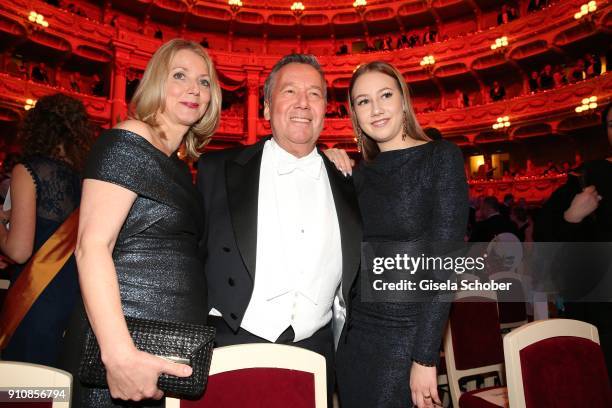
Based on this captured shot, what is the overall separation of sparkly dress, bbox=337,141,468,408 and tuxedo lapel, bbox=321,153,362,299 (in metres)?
0.08

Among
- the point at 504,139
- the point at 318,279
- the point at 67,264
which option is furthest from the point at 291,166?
the point at 504,139

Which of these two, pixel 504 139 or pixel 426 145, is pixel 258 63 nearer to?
pixel 504 139

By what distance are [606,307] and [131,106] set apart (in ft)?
9.96

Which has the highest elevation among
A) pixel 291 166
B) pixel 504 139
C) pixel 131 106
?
pixel 504 139

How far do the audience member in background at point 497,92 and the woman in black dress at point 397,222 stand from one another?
60.6 feet

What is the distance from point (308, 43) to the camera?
23.1m

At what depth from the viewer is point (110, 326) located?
1.26m

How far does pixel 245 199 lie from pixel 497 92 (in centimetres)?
1921

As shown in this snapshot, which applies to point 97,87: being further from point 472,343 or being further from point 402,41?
point 472,343

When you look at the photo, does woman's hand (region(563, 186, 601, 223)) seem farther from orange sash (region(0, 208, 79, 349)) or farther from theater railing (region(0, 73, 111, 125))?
theater railing (region(0, 73, 111, 125))

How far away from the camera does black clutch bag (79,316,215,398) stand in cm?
128

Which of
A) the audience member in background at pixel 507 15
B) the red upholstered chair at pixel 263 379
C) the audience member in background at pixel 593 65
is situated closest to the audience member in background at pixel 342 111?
the audience member in background at pixel 507 15

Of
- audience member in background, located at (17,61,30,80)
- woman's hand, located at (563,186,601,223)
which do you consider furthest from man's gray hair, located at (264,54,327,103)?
audience member in background, located at (17,61,30,80)

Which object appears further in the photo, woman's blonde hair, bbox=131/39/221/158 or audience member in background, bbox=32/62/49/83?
audience member in background, bbox=32/62/49/83
